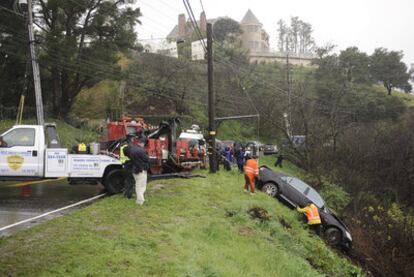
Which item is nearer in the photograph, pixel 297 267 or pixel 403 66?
pixel 297 267

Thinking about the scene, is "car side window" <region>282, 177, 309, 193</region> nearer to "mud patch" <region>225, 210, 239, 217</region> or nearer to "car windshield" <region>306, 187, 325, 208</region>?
"car windshield" <region>306, 187, 325, 208</region>

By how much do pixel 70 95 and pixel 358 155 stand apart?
23716 millimetres

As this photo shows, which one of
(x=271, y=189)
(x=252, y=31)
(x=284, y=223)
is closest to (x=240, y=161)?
(x=271, y=189)

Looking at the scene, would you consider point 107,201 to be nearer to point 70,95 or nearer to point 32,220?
point 32,220

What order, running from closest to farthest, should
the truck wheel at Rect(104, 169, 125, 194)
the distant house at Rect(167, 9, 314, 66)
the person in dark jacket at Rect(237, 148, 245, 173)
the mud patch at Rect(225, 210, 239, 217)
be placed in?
the mud patch at Rect(225, 210, 239, 217) → the truck wheel at Rect(104, 169, 125, 194) → the person in dark jacket at Rect(237, 148, 245, 173) → the distant house at Rect(167, 9, 314, 66)

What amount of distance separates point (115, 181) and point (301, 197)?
6654mm

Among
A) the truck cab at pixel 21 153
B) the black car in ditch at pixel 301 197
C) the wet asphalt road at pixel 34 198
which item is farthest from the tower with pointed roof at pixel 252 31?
the truck cab at pixel 21 153

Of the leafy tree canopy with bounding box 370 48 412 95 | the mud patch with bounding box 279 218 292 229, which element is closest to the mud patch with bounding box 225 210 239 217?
the mud patch with bounding box 279 218 292 229

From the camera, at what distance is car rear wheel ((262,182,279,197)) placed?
56.1ft

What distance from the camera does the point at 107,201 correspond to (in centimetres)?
1185

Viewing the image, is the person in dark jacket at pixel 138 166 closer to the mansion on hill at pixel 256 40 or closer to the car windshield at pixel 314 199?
the car windshield at pixel 314 199

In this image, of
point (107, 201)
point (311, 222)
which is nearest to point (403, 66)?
point (311, 222)

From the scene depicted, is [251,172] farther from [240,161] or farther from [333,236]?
[240,161]

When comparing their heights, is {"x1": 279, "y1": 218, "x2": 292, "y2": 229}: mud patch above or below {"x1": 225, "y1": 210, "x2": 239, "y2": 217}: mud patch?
below
